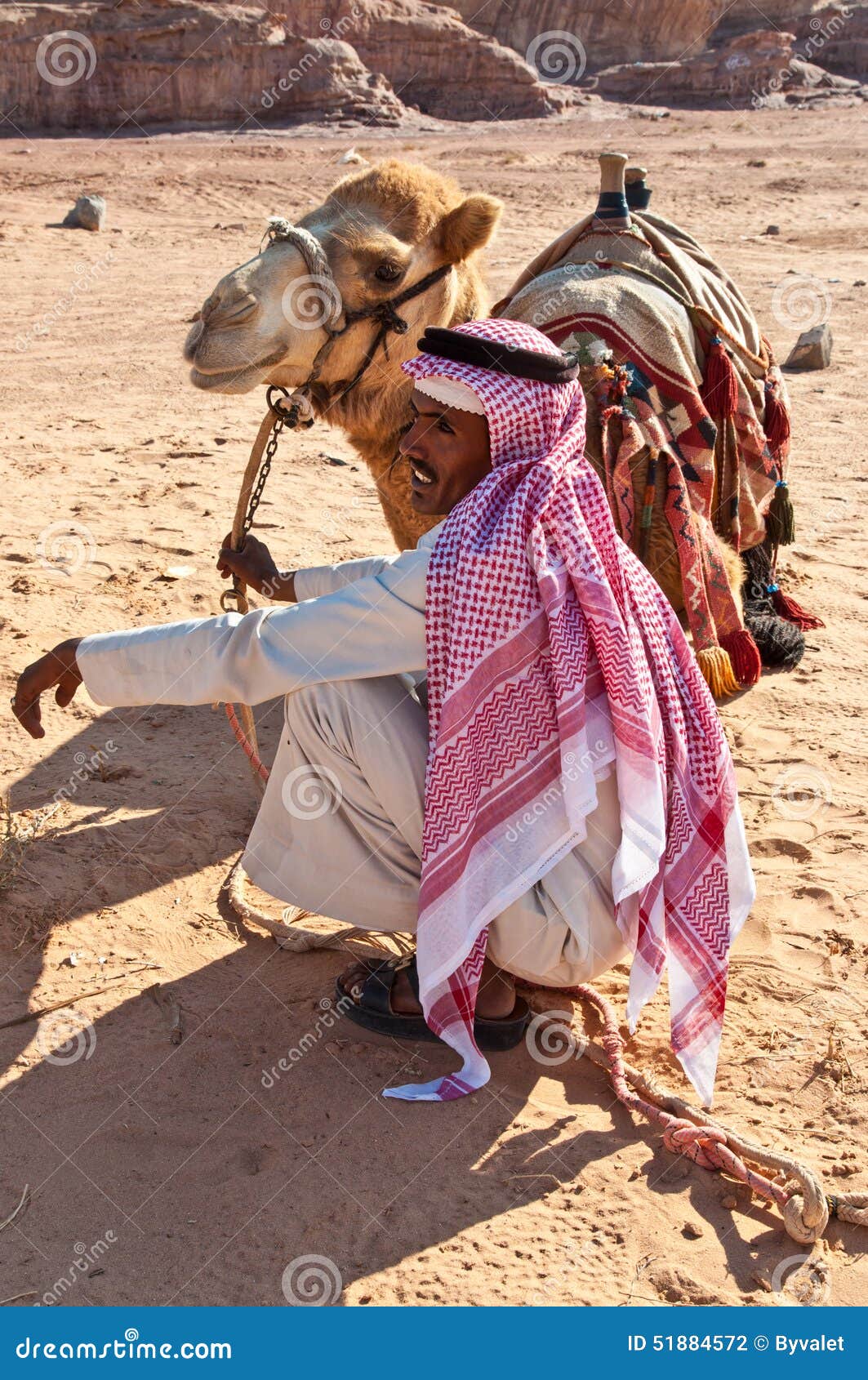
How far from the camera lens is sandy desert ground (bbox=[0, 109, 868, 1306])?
261cm

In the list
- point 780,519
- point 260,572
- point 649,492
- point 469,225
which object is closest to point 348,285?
point 469,225

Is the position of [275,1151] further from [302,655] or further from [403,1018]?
[302,655]

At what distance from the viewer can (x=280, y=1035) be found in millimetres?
3209

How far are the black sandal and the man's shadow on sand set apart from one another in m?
0.04

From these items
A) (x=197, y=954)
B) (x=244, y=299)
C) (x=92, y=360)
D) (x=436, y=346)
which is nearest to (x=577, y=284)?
(x=244, y=299)

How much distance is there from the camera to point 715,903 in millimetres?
2941

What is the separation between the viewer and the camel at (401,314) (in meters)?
3.93

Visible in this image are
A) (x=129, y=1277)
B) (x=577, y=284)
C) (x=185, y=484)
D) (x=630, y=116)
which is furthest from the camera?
(x=630, y=116)

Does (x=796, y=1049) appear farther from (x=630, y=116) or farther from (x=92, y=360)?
(x=630, y=116)

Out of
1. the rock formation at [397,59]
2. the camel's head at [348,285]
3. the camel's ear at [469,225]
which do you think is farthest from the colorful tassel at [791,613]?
the rock formation at [397,59]

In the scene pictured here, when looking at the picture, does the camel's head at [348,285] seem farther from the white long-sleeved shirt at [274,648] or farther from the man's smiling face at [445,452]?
the white long-sleeved shirt at [274,648]

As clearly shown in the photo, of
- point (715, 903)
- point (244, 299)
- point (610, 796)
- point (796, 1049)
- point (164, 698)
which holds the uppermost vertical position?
point (244, 299)

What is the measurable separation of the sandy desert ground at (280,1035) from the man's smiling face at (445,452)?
129 centimetres

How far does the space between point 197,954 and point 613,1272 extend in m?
1.42
